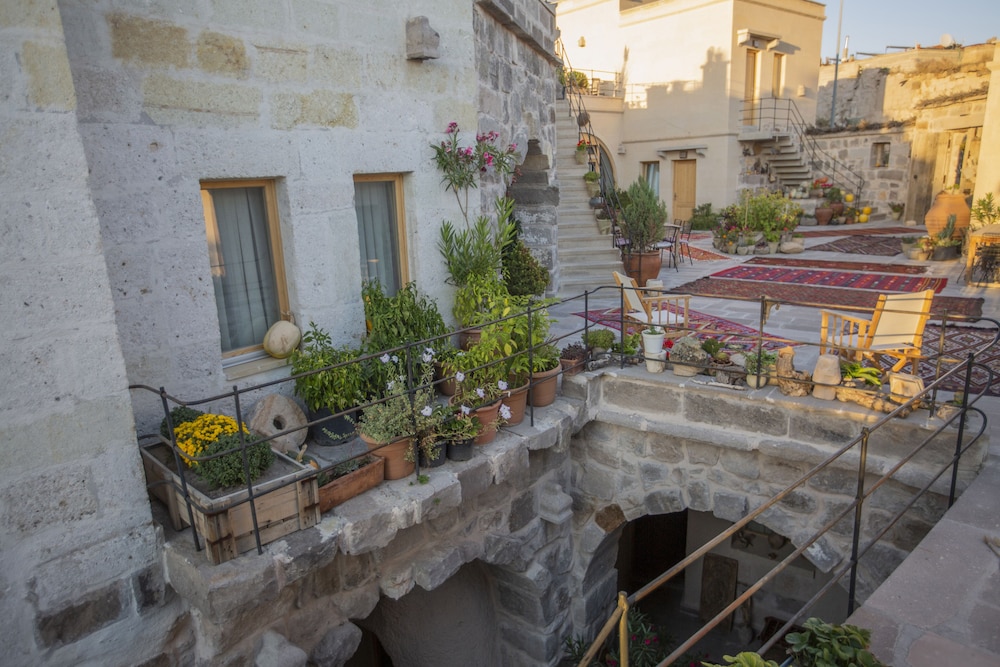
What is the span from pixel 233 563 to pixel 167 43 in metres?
2.95

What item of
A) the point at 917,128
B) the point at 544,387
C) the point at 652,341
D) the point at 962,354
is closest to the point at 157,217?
the point at 544,387

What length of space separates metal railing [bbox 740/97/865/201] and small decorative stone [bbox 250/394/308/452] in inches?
631

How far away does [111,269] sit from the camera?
12.2 ft

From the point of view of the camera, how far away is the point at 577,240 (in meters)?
10.0

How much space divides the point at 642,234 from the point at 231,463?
7410mm

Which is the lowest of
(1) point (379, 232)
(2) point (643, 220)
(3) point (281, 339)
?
(3) point (281, 339)

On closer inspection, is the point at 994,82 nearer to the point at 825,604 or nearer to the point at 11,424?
the point at 825,604

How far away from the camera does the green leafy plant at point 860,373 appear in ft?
15.3

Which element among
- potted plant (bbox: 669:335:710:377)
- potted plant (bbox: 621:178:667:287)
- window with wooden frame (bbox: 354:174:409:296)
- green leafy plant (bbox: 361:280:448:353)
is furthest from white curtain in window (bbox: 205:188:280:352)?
potted plant (bbox: 621:178:667:287)

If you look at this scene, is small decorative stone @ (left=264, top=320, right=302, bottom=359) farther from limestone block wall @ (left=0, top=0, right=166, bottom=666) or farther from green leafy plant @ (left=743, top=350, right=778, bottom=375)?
green leafy plant @ (left=743, top=350, right=778, bottom=375)

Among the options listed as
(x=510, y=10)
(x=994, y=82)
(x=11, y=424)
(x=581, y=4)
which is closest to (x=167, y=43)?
(x=11, y=424)

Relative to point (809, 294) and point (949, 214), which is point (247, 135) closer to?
point (809, 294)

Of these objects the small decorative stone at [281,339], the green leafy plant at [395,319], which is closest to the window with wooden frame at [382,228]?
the green leafy plant at [395,319]

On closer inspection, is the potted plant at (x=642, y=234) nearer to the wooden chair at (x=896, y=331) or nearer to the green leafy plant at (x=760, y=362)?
the wooden chair at (x=896, y=331)
